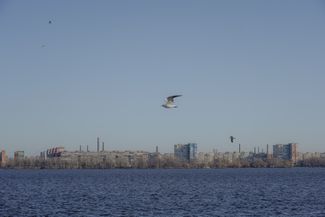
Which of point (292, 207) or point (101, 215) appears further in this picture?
point (292, 207)

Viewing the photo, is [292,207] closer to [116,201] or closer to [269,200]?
[269,200]

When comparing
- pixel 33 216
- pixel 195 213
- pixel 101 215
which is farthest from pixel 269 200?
pixel 33 216

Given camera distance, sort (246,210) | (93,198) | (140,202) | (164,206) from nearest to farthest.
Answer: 1. (246,210)
2. (164,206)
3. (140,202)
4. (93,198)

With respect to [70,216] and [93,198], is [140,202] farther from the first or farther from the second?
[70,216]

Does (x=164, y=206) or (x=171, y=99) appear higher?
(x=171, y=99)

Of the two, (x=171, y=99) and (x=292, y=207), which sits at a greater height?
(x=171, y=99)

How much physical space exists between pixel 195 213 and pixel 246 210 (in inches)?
174

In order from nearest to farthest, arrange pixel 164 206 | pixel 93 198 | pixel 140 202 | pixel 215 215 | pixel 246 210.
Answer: pixel 215 215 → pixel 246 210 → pixel 164 206 → pixel 140 202 → pixel 93 198

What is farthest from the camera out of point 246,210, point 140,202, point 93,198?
point 93,198

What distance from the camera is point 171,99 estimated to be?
42156 mm

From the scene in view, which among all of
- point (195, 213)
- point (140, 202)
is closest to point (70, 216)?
point (195, 213)

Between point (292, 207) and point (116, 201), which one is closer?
point (292, 207)

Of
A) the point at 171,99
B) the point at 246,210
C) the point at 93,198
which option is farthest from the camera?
the point at 93,198

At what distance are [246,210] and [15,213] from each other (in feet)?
56.1
